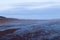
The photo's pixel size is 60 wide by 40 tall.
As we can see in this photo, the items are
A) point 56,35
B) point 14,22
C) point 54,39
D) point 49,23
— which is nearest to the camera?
point 54,39

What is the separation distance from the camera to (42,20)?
8.54 meters

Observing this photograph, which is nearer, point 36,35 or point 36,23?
point 36,35

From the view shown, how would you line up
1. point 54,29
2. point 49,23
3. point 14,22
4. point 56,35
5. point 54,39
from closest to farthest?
1. point 54,39
2. point 56,35
3. point 54,29
4. point 49,23
5. point 14,22

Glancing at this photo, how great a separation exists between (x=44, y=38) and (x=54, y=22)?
2.74m

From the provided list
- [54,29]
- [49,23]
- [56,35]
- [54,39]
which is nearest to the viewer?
[54,39]

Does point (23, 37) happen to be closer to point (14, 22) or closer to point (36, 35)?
point (36, 35)

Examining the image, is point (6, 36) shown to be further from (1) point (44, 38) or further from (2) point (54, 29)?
(2) point (54, 29)

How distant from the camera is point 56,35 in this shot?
634 centimetres

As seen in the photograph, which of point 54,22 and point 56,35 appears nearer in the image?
point 56,35

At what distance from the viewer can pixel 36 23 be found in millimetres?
8680

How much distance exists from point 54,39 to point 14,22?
3.94 m

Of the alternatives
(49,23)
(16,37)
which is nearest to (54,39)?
(16,37)

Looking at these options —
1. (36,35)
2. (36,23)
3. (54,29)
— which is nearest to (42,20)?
(36,23)

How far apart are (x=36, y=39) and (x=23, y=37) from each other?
16.7 inches
